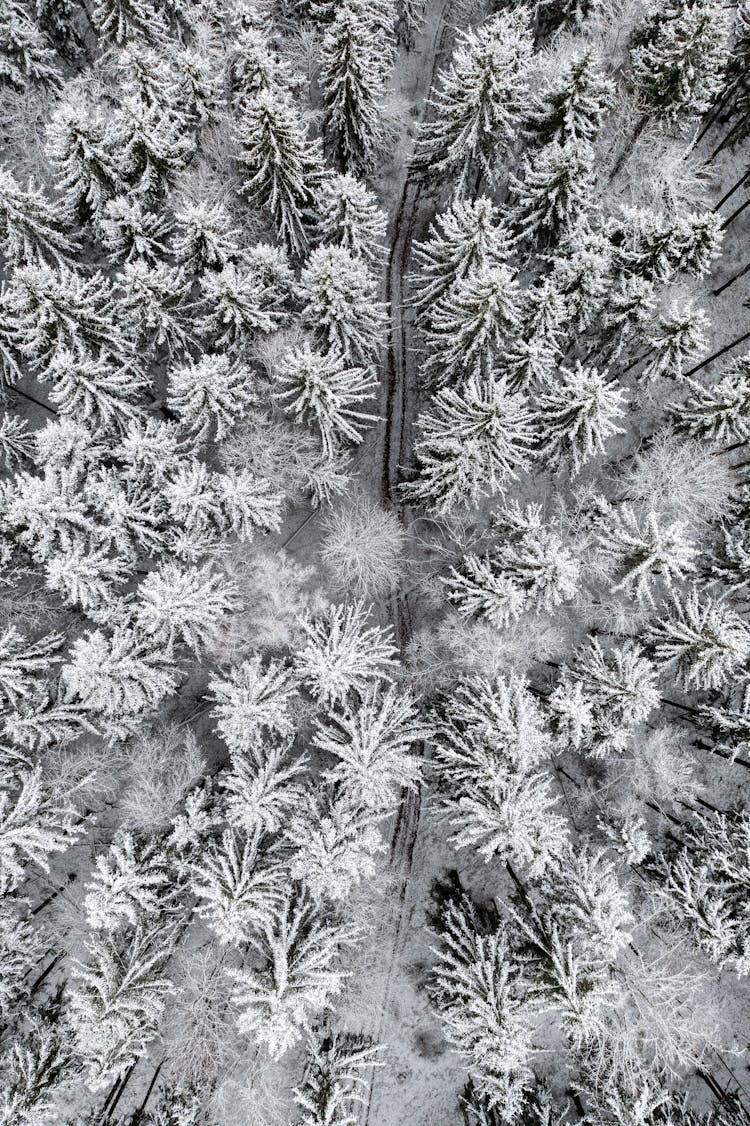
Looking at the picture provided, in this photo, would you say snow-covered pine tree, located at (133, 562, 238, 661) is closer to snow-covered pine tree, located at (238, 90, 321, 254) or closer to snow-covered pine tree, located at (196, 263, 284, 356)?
snow-covered pine tree, located at (196, 263, 284, 356)

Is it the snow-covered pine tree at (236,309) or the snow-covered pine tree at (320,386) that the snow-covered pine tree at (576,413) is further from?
the snow-covered pine tree at (236,309)

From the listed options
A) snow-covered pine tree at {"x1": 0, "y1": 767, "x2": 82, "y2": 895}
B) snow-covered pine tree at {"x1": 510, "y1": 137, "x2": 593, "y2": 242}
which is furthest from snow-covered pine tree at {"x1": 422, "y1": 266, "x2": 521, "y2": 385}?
snow-covered pine tree at {"x1": 0, "y1": 767, "x2": 82, "y2": 895}

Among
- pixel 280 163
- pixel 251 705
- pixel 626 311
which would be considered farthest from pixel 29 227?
pixel 626 311

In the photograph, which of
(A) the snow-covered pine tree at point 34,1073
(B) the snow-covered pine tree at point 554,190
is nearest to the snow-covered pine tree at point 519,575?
(B) the snow-covered pine tree at point 554,190

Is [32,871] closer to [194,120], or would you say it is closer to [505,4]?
[194,120]

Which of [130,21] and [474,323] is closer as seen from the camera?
[474,323]

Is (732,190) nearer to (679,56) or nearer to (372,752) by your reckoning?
(679,56)
